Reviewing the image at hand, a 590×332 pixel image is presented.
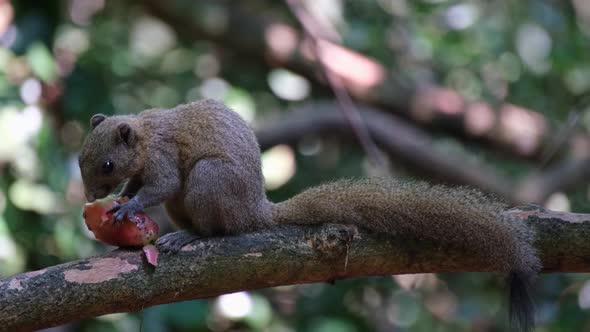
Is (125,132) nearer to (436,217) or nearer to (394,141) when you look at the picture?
(436,217)

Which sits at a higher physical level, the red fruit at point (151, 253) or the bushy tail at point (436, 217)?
the bushy tail at point (436, 217)

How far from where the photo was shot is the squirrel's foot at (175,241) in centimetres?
293

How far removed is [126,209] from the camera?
10.5 feet

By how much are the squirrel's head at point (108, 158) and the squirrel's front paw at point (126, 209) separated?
0.95 feet

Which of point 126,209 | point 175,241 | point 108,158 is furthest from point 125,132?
point 175,241

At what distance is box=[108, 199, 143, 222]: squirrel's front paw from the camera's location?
3094 mm

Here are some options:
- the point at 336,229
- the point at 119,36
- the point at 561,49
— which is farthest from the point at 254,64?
the point at 336,229

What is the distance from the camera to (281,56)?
689 centimetres

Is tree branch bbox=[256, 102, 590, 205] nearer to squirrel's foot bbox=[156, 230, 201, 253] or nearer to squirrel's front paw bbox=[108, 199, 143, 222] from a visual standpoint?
squirrel's front paw bbox=[108, 199, 143, 222]

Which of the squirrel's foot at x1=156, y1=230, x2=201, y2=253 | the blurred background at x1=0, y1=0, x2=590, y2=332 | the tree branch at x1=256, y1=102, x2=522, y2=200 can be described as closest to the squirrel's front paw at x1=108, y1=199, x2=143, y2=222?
the squirrel's foot at x1=156, y1=230, x2=201, y2=253

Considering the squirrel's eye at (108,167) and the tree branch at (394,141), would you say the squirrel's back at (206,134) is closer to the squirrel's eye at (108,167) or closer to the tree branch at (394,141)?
the squirrel's eye at (108,167)

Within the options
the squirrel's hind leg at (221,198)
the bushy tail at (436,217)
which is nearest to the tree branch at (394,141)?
the squirrel's hind leg at (221,198)

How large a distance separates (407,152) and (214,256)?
12.4 feet

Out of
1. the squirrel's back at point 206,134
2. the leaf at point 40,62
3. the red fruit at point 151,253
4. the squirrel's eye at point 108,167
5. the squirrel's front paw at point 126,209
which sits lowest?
the red fruit at point 151,253
